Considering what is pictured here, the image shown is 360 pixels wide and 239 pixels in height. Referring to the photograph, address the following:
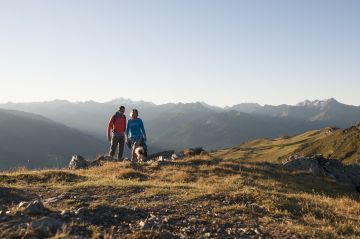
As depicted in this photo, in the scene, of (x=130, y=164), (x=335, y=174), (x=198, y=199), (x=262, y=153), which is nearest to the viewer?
(x=198, y=199)

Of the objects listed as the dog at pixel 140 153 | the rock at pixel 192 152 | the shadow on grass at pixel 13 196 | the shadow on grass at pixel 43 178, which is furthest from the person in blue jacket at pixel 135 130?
the shadow on grass at pixel 13 196

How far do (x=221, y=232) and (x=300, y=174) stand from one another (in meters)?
17.2

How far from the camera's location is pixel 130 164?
2380cm

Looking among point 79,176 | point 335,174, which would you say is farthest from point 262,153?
point 79,176

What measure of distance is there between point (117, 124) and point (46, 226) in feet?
61.0

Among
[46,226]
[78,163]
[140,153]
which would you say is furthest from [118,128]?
[46,226]

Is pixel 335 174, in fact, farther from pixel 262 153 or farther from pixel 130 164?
pixel 262 153

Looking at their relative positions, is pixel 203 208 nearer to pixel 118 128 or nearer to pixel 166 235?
pixel 166 235

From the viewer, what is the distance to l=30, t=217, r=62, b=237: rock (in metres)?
8.40

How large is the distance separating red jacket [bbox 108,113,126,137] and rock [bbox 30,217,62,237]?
17706 millimetres

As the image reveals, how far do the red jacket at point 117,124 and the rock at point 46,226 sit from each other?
17.7m

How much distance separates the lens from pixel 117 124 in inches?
1069

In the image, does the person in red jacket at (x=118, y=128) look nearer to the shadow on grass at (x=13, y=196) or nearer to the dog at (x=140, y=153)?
the dog at (x=140, y=153)

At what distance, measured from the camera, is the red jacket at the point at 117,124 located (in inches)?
1054
